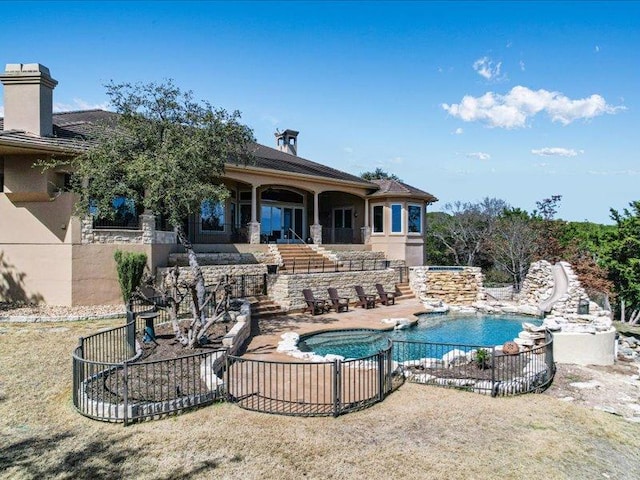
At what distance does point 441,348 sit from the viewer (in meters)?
12.7

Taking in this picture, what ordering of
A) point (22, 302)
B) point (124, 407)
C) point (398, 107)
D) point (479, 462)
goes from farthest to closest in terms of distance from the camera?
1. point (398, 107)
2. point (22, 302)
3. point (124, 407)
4. point (479, 462)

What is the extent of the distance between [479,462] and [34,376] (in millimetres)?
8467

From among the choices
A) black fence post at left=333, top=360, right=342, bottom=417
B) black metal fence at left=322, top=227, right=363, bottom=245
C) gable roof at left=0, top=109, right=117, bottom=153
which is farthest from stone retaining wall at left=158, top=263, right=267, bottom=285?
black fence post at left=333, top=360, right=342, bottom=417

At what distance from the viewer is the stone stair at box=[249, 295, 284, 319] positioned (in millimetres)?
16256

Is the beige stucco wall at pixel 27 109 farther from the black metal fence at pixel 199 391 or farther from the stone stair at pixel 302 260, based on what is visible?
the stone stair at pixel 302 260

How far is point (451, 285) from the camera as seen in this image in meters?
21.9

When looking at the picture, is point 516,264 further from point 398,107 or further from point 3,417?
point 3,417

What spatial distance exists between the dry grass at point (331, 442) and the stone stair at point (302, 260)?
12941 mm

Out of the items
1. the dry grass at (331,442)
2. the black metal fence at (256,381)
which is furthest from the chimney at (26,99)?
the dry grass at (331,442)

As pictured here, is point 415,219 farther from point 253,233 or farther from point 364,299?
point 253,233

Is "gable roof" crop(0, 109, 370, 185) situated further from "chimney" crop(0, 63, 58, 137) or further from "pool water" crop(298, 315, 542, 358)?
"pool water" crop(298, 315, 542, 358)

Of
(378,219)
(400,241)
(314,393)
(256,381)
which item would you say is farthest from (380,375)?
(378,219)

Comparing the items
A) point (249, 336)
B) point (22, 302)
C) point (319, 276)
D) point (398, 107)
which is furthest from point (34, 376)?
point (398, 107)

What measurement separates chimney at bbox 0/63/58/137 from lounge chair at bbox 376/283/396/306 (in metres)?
14.7
